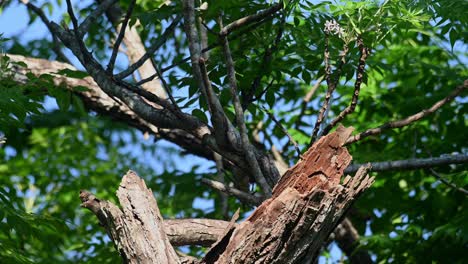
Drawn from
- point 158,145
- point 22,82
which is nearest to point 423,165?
point 22,82

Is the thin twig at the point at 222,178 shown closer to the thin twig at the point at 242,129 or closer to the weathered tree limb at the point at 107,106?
the weathered tree limb at the point at 107,106

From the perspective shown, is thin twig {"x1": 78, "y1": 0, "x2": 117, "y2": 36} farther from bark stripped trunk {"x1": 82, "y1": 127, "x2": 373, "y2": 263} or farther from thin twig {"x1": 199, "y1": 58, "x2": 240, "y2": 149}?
bark stripped trunk {"x1": 82, "y1": 127, "x2": 373, "y2": 263}

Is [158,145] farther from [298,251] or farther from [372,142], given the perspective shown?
[298,251]

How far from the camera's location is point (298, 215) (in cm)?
415

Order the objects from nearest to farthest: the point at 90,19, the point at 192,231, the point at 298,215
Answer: the point at 298,215
the point at 192,231
the point at 90,19

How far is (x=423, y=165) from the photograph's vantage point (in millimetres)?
6414

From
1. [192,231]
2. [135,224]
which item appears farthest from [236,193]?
[135,224]

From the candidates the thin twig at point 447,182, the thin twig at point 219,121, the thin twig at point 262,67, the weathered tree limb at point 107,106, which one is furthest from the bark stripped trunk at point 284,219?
the weathered tree limb at point 107,106

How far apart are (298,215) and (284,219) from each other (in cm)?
7

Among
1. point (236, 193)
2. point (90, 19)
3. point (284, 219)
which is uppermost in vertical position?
point (90, 19)

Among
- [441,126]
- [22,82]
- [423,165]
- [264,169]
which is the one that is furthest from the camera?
[441,126]

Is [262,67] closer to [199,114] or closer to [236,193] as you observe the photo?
[199,114]

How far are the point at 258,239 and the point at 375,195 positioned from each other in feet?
12.6

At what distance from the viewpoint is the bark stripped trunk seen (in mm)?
4172
